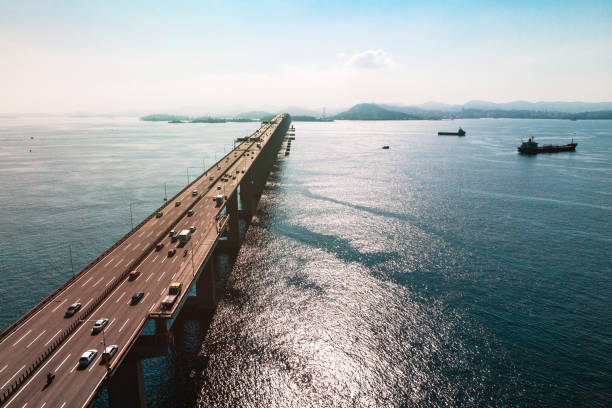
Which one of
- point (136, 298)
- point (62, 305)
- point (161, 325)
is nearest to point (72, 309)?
point (62, 305)

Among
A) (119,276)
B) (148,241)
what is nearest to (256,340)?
(119,276)

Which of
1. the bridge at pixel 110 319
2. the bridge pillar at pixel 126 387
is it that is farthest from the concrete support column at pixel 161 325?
the bridge pillar at pixel 126 387

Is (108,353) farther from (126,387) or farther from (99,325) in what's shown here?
(126,387)

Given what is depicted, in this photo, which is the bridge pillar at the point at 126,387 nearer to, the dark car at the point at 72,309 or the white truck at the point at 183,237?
the dark car at the point at 72,309

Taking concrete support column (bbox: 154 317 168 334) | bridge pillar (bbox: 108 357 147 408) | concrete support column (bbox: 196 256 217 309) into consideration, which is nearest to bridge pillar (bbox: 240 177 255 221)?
concrete support column (bbox: 196 256 217 309)

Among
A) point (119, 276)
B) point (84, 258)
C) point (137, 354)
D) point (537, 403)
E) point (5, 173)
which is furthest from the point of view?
point (5, 173)

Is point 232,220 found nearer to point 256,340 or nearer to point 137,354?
point 256,340

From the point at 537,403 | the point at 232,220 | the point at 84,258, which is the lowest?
the point at 537,403
